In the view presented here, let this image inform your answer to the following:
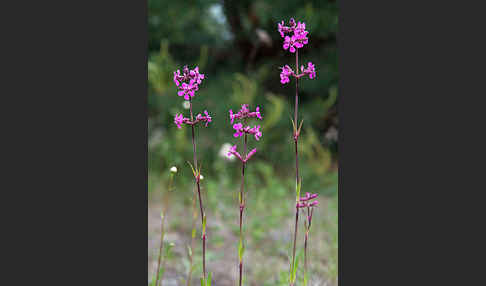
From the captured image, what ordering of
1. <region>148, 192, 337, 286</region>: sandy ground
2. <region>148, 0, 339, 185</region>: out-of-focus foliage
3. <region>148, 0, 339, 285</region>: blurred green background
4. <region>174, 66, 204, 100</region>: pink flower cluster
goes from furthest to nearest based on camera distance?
<region>148, 0, 339, 185</region>: out-of-focus foliage, <region>148, 0, 339, 285</region>: blurred green background, <region>148, 192, 337, 286</region>: sandy ground, <region>174, 66, 204, 100</region>: pink flower cluster

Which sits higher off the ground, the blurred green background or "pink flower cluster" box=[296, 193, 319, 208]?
the blurred green background

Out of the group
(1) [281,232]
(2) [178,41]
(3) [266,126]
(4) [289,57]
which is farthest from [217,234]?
(2) [178,41]

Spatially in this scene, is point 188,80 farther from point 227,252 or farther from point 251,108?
point 251,108

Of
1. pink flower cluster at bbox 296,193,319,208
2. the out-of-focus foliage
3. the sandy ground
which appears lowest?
the sandy ground

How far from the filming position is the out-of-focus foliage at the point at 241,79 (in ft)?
9.97

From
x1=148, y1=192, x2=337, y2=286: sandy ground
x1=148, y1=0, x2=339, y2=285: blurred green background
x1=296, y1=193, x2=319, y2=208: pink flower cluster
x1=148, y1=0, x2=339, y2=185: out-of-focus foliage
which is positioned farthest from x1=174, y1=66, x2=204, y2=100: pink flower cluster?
x1=148, y1=0, x2=339, y2=185: out-of-focus foliage

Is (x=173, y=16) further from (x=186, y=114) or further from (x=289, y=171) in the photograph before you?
(x=289, y=171)

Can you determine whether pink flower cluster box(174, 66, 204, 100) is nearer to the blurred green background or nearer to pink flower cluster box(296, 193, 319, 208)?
pink flower cluster box(296, 193, 319, 208)

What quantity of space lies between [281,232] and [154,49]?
232 cm

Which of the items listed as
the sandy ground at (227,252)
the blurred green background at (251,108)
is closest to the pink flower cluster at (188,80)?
the sandy ground at (227,252)

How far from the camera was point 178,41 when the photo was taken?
3.61 meters

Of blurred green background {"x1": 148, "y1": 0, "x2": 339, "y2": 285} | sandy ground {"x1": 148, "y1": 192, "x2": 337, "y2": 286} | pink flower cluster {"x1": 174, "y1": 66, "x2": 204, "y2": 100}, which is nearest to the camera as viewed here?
pink flower cluster {"x1": 174, "y1": 66, "x2": 204, "y2": 100}

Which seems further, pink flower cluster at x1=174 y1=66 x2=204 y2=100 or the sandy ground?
the sandy ground

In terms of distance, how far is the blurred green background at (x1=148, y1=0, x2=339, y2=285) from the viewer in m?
2.31
